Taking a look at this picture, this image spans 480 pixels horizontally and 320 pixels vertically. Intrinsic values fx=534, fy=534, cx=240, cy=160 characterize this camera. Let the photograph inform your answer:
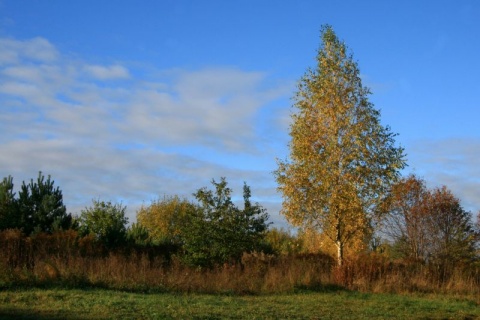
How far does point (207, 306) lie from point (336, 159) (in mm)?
11006

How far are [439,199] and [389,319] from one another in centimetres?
1901

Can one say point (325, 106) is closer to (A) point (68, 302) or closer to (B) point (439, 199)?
(B) point (439, 199)

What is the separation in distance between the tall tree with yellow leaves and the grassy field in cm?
529

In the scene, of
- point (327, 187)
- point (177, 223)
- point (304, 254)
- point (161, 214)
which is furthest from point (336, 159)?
point (161, 214)

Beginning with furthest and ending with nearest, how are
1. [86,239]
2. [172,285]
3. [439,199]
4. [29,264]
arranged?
[439,199] → [86,239] → [29,264] → [172,285]

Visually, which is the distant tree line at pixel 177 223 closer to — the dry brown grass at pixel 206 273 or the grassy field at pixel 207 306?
the dry brown grass at pixel 206 273

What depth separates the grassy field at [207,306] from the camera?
1264 cm

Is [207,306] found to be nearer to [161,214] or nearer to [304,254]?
[304,254]

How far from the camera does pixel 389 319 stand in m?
13.9

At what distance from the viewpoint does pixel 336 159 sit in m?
23.3

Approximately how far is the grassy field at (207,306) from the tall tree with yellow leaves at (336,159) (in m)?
5.29

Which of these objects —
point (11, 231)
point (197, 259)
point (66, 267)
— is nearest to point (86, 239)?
point (11, 231)

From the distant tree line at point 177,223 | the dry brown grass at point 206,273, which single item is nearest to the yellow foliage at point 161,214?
the distant tree line at point 177,223

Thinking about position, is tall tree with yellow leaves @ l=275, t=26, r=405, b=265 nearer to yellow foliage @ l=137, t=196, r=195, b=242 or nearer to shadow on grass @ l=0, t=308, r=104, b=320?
shadow on grass @ l=0, t=308, r=104, b=320
